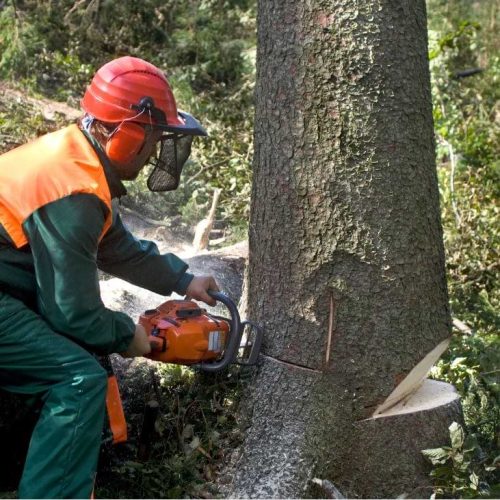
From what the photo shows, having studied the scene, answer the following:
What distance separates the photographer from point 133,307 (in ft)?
14.0

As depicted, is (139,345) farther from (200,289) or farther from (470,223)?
(470,223)

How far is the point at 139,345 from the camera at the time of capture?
3.07m

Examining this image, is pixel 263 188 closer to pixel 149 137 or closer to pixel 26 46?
pixel 149 137

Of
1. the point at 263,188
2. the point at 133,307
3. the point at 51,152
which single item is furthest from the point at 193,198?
the point at 51,152

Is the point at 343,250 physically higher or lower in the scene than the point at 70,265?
lower

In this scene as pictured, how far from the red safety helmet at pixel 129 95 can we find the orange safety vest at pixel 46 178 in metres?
0.17

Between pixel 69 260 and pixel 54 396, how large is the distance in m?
0.50

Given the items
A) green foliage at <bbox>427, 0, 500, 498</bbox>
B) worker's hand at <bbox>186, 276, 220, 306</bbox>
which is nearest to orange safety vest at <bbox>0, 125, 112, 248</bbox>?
worker's hand at <bbox>186, 276, 220, 306</bbox>

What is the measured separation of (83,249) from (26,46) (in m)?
5.87

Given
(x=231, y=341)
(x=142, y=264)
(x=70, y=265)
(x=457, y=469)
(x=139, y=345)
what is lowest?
(x=457, y=469)

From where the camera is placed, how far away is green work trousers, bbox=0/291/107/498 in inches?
107

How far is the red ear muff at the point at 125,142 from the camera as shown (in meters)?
3.02

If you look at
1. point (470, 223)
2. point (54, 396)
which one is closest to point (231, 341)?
point (54, 396)

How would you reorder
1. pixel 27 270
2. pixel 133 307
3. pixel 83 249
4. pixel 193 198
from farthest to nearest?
pixel 193 198
pixel 133 307
pixel 27 270
pixel 83 249
